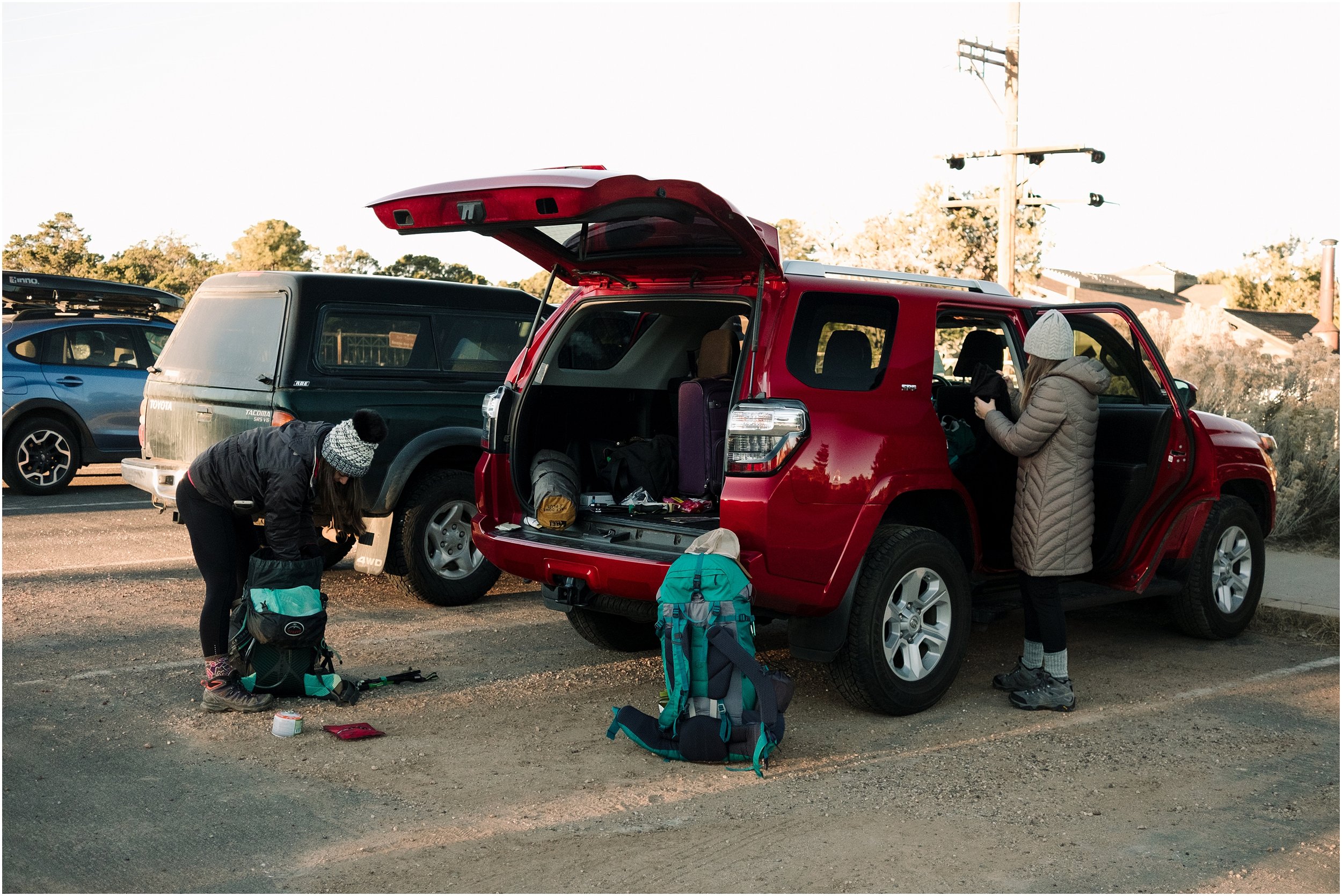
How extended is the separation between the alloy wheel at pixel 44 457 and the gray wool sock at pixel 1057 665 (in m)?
10.7

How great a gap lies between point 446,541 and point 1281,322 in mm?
43830

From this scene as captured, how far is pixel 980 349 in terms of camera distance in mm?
6230

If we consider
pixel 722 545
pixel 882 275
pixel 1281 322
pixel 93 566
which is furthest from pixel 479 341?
pixel 1281 322

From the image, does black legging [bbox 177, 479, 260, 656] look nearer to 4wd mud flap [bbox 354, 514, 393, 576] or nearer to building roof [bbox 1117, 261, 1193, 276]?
4wd mud flap [bbox 354, 514, 393, 576]

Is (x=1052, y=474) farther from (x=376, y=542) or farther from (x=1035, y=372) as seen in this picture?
(x=376, y=542)

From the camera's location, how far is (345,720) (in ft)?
17.4

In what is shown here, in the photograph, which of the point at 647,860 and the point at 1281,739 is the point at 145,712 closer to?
the point at 647,860

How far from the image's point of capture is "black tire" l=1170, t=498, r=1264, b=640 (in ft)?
22.6

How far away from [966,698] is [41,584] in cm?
587

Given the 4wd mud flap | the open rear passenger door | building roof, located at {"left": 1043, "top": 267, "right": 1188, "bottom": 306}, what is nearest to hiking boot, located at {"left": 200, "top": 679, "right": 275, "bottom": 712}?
the 4wd mud flap

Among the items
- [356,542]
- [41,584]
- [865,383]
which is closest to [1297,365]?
[865,383]

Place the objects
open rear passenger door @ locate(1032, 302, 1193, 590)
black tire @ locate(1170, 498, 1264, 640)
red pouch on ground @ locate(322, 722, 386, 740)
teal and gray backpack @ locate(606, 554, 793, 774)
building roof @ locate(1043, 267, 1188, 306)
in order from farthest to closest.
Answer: building roof @ locate(1043, 267, 1188, 306) → black tire @ locate(1170, 498, 1264, 640) → open rear passenger door @ locate(1032, 302, 1193, 590) → red pouch on ground @ locate(322, 722, 386, 740) → teal and gray backpack @ locate(606, 554, 793, 774)

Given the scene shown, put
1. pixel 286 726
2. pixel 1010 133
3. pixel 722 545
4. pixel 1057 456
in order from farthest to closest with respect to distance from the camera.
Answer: pixel 1010 133, pixel 1057 456, pixel 286 726, pixel 722 545

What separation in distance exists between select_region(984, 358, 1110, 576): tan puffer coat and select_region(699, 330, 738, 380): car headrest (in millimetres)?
1443
